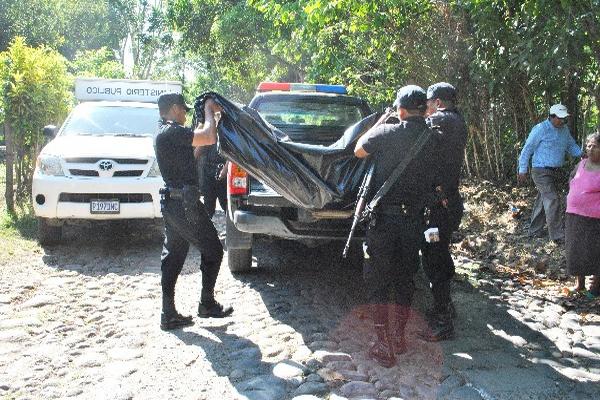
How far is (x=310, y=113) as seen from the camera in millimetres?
6871

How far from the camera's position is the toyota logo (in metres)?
6.94

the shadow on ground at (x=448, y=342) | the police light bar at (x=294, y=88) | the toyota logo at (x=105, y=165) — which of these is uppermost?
the police light bar at (x=294, y=88)

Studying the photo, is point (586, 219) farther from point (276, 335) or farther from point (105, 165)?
point (105, 165)

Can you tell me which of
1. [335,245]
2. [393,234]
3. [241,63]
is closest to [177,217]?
[393,234]

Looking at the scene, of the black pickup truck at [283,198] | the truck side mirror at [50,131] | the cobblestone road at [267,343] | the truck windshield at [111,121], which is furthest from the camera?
the truck windshield at [111,121]

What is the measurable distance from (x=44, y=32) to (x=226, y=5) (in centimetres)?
1884

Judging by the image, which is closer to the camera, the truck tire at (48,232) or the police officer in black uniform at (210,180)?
the truck tire at (48,232)

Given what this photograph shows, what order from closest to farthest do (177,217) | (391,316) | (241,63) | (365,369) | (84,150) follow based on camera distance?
(365,369)
(177,217)
(391,316)
(84,150)
(241,63)

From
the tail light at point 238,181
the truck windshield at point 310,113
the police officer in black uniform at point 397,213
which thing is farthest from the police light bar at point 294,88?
the police officer in black uniform at point 397,213

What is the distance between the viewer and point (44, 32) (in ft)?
109

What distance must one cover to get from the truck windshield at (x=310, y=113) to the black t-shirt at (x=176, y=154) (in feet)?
7.20

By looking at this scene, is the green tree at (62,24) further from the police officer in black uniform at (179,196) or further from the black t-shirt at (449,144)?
the black t-shirt at (449,144)

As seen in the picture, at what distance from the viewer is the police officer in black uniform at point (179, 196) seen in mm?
4426

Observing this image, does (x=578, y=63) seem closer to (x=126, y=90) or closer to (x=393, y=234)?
(x=393, y=234)
